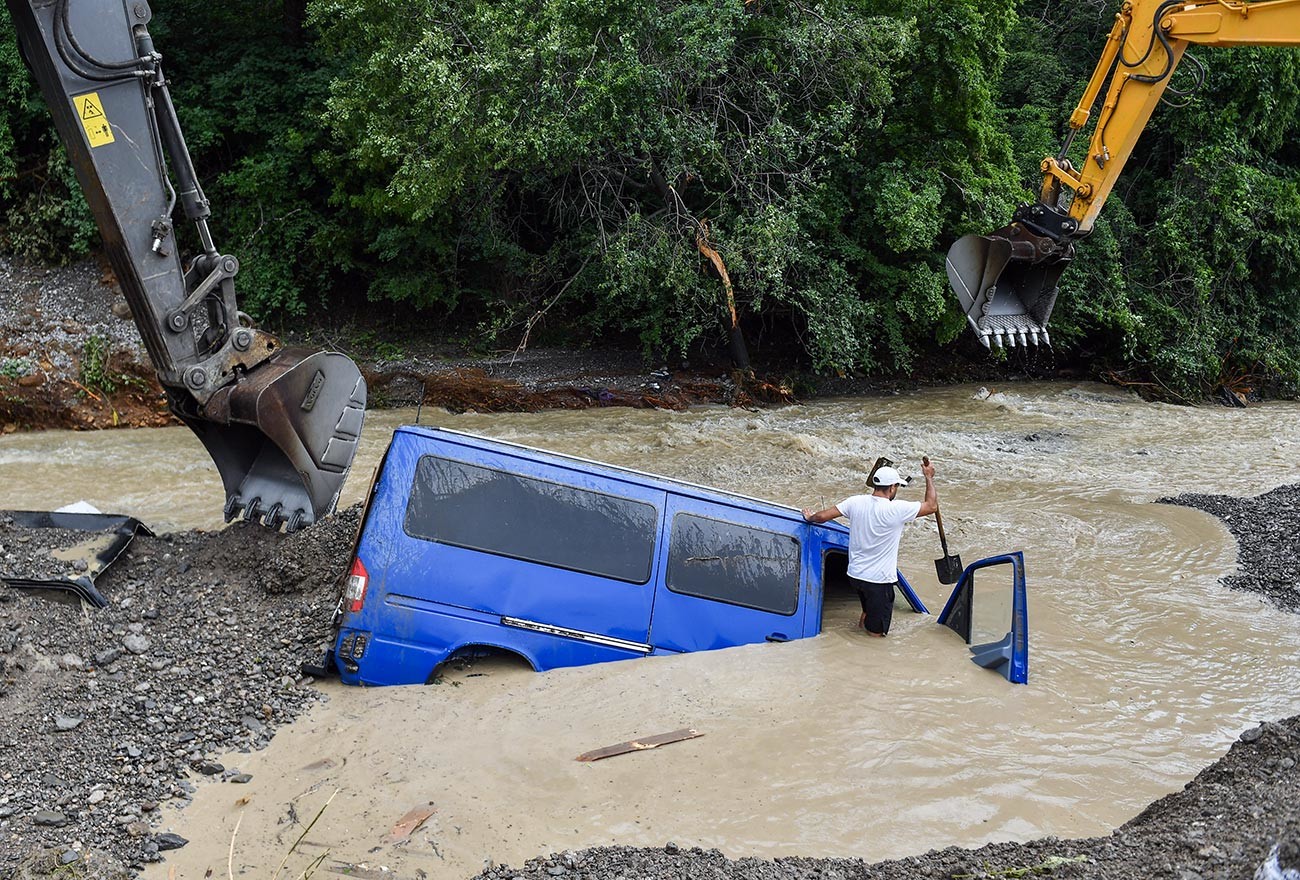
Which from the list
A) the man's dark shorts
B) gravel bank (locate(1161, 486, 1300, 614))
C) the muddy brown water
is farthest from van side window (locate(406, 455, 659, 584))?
gravel bank (locate(1161, 486, 1300, 614))

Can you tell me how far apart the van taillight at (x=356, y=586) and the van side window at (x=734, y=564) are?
1926 millimetres

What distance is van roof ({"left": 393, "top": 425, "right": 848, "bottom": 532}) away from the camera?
6902 mm

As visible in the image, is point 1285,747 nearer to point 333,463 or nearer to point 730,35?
point 333,463

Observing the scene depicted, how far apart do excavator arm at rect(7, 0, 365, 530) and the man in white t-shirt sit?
3870 mm

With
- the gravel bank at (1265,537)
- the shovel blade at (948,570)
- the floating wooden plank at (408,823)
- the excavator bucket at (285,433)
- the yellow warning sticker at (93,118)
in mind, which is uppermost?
the yellow warning sticker at (93,118)

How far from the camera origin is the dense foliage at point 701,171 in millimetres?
14734

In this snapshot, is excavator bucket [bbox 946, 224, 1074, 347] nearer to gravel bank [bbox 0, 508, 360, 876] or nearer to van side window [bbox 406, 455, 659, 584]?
van side window [bbox 406, 455, 659, 584]

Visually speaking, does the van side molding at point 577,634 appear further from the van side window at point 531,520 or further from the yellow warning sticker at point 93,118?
the yellow warning sticker at point 93,118

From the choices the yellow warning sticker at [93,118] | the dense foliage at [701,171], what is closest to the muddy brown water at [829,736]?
the yellow warning sticker at [93,118]

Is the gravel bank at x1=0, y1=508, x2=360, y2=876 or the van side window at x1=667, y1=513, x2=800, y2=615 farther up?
the gravel bank at x1=0, y1=508, x2=360, y2=876

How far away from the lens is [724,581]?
287 inches

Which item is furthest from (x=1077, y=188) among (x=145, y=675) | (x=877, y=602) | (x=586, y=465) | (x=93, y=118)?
(x=145, y=675)

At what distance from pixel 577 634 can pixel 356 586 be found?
54.6 inches

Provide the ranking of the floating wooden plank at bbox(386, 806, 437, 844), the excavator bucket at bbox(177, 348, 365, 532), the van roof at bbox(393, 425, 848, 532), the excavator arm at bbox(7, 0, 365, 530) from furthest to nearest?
1. the excavator bucket at bbox(177, 348, 365, 532)
2. the excavator arm at bbox(7, 0, 365, 530)
3. the van roof at bbox(393, 425, 848, 532)
4. the floating wooden plank at bbox(386, 806, 437, 844)
